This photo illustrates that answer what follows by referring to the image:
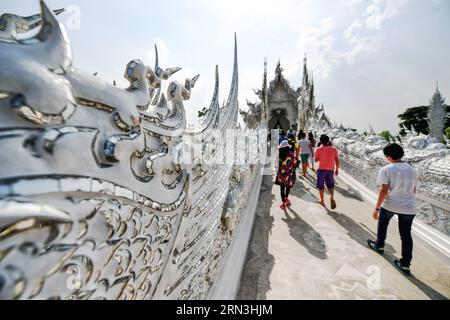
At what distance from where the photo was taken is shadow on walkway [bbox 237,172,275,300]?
181 centimetres

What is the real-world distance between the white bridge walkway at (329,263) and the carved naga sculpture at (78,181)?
1.23m

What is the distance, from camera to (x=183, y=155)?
1.25 m

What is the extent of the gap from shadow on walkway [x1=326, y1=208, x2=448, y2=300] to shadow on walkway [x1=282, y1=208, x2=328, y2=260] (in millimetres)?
482

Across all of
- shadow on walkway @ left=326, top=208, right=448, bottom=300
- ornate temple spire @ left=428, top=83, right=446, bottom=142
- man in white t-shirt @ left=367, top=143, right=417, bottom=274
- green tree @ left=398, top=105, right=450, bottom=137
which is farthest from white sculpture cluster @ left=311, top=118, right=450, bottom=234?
green tree @ left=398, top=105, right=450, bottom=137

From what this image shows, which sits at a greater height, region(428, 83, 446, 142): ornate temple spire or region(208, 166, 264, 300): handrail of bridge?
region(428, 83, 446, 142): ornate temple spire

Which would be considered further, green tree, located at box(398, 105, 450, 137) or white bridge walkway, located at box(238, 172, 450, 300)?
green tree, located at box(398, 105, 450, 137)

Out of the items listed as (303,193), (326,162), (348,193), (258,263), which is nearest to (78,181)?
(258,263)

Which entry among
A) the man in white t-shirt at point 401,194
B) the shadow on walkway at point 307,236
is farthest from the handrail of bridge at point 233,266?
the man in white t-shirt at point 401,194

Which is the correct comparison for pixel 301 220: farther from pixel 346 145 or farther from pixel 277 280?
pixel 346 145

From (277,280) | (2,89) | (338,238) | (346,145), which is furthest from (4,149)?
(346,145)

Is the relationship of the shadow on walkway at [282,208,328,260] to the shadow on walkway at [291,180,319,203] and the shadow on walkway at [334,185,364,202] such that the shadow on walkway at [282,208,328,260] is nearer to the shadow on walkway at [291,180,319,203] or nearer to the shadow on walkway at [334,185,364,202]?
the shadow on walkway at [291,180,319,203]

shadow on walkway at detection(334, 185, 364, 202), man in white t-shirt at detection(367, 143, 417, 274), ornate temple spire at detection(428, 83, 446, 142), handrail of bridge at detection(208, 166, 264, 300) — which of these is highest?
ornate temple spire at detection(428, 83, 446, 142)
